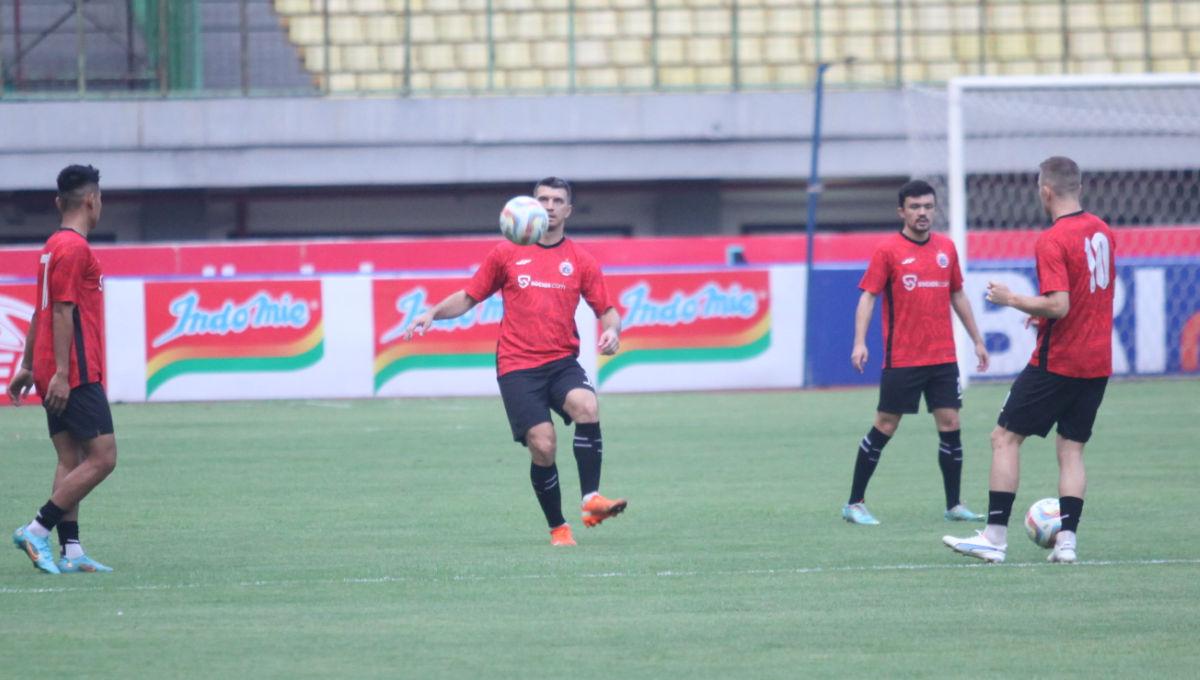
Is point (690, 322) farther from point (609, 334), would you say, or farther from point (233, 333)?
point (609, 334)

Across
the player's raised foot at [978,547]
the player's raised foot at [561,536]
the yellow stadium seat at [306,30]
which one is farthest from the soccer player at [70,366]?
the yellow stadium seat at [306,30]

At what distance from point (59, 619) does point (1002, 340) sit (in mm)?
16697

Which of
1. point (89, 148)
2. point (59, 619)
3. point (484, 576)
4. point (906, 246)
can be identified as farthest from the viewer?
point (89, 148)

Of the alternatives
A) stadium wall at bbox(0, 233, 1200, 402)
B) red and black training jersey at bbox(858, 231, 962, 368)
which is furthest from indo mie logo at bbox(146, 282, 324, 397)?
red and black training jersey at bbox(858, 231, 962, 368)

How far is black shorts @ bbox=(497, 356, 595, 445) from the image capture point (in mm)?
9211

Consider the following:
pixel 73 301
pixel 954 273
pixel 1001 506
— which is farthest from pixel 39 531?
pixel 954 273

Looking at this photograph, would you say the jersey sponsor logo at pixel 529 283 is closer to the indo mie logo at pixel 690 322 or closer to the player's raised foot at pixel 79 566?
the player's raised foot at pixel 79 566

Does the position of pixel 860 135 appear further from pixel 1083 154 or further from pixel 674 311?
pixel 674 311

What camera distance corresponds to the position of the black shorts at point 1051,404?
27.0 ft

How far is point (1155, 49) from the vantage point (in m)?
29.1

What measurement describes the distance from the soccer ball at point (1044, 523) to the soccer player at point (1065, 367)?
36 cm

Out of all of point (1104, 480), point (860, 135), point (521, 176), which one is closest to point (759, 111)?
point (860, 135)

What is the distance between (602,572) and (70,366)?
265 cm

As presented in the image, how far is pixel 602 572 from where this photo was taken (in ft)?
26.8
